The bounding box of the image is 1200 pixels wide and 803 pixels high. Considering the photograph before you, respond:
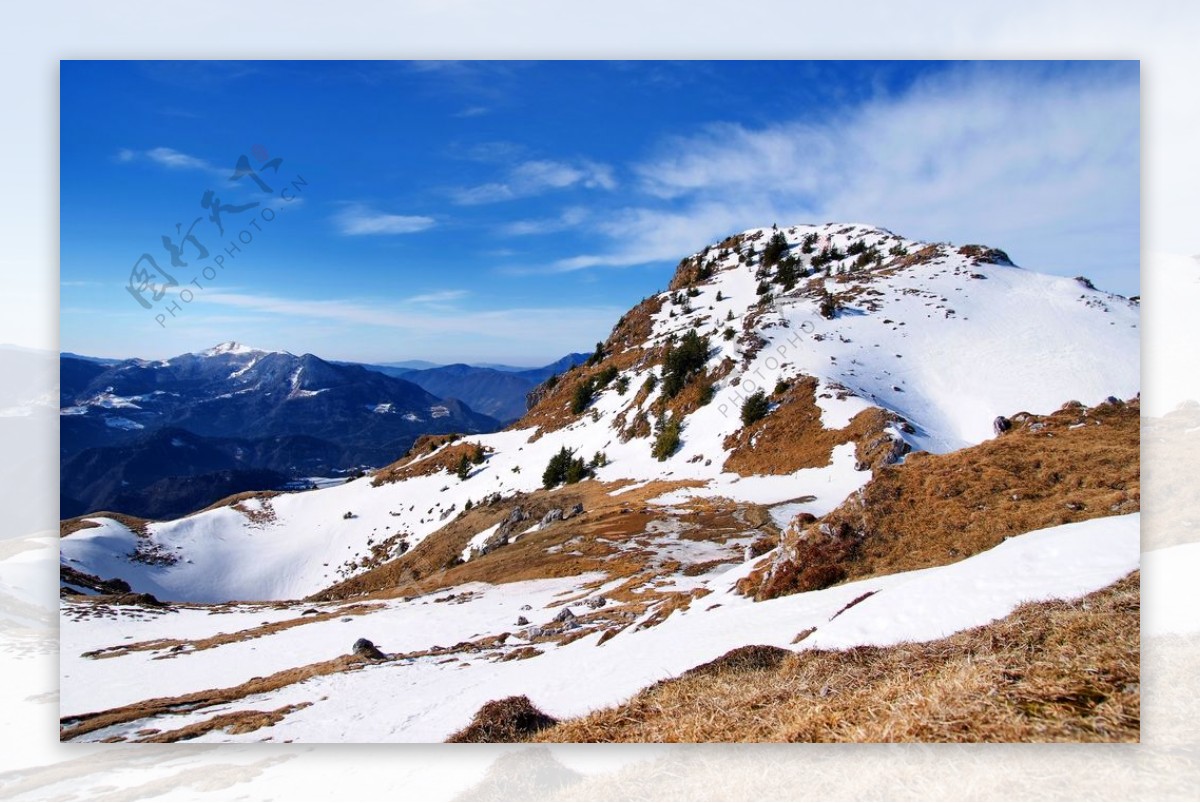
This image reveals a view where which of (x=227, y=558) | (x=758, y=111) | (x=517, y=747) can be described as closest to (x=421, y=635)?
(x=517, y=747)

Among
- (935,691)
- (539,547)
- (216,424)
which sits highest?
(216,424)

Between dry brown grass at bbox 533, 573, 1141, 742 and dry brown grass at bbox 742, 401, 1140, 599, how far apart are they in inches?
109

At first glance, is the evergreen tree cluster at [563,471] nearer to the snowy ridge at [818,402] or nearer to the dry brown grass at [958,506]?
the snowy ridge at [818,402]

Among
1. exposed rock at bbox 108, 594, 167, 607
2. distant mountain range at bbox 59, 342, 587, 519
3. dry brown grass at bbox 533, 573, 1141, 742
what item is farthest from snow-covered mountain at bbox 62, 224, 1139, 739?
distant mountain range at bbox 59, 342, 587, 519

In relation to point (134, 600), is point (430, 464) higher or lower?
higher

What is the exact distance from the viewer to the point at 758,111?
439 inches

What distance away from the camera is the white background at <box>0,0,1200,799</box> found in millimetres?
9039

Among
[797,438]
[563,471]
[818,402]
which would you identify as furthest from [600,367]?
[797,438]

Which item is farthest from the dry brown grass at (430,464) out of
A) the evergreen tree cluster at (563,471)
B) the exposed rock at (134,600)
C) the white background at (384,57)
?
the white background at (384,57)

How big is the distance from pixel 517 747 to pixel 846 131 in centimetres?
1194

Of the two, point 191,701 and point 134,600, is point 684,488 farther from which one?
point 191,701

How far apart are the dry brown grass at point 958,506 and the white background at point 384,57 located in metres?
1.42

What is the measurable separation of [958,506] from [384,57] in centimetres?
1292

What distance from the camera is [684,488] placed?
32.4 m
